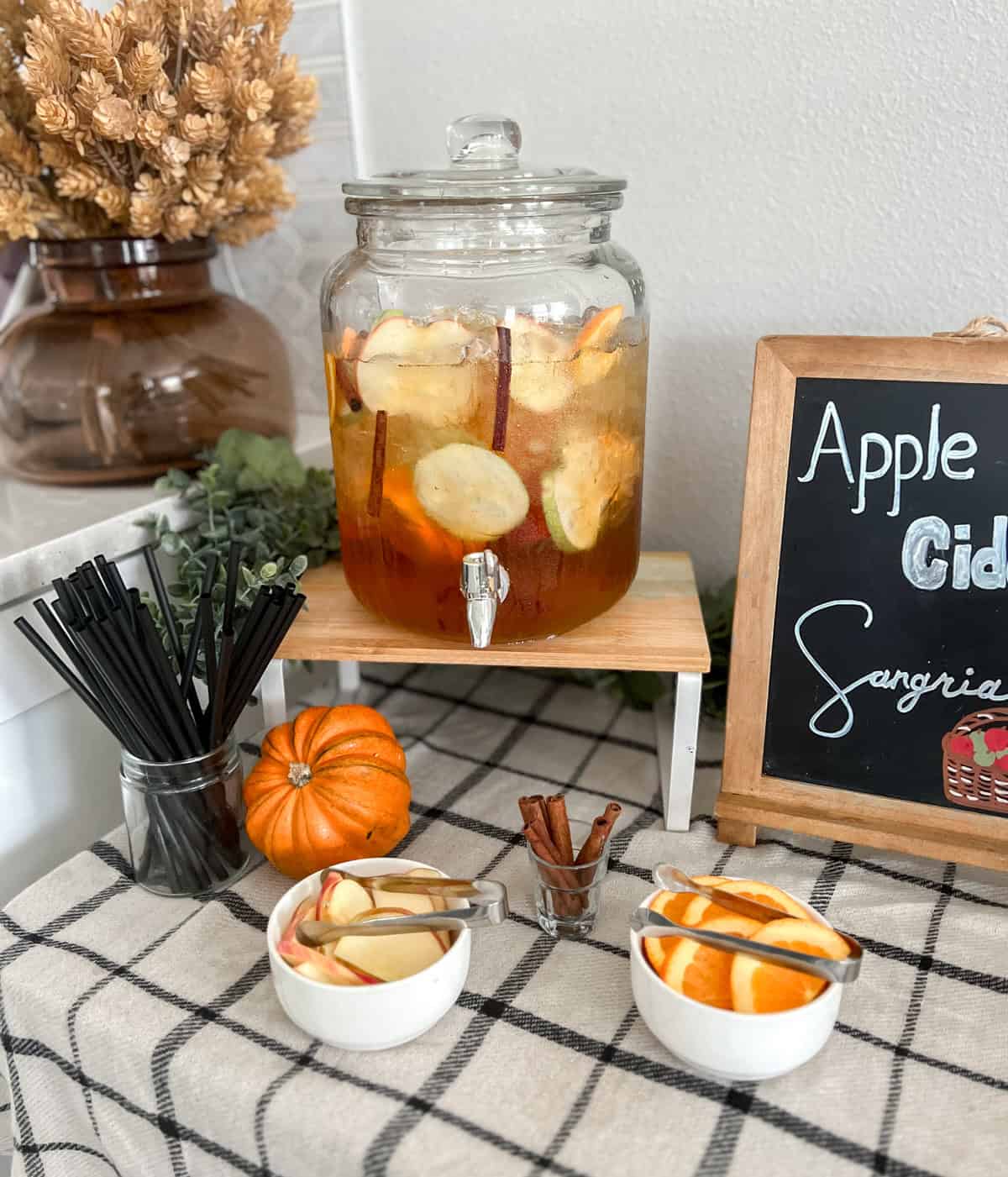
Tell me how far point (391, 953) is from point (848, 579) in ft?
1.42

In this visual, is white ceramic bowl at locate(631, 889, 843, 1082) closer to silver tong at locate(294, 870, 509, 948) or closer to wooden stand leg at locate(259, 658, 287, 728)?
silver tong at locate(294, 870, 509, 948)

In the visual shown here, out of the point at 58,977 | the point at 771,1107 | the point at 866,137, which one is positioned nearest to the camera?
the point at 771,1107

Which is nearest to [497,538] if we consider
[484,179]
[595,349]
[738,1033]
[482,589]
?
[482,589]

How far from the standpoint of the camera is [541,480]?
0.73 m

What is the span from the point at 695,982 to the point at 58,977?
0.44 meters

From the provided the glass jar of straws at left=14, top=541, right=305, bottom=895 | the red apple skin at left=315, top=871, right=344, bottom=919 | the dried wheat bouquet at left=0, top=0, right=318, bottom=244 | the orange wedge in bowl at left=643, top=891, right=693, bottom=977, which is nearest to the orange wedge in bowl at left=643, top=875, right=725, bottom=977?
the orange wedge in bowl at left=643, top=891, right=693, bottom=977

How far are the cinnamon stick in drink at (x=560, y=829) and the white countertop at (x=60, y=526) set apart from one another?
48cm

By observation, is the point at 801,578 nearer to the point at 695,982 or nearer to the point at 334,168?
the point at 695,982

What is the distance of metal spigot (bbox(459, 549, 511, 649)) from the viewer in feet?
2.36

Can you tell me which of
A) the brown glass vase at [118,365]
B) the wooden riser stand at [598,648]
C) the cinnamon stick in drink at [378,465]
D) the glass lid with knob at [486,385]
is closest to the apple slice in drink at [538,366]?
the glass lid with knob at [486,385]

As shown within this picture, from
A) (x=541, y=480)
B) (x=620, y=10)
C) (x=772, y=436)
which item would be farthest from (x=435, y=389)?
(x=620, y=10)

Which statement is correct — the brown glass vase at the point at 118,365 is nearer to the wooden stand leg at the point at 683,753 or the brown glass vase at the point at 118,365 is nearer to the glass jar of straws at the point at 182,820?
the glass jar of straws at the point at 182,820

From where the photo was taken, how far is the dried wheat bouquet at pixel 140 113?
0.76 m

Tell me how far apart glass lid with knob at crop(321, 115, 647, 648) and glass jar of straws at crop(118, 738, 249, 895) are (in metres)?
0.20
